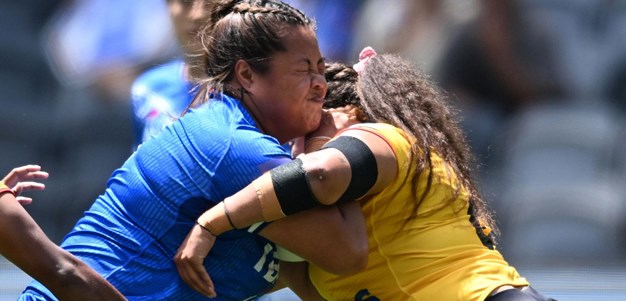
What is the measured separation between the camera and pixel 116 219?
2.58 meters

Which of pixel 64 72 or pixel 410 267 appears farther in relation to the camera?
pixel 64 72

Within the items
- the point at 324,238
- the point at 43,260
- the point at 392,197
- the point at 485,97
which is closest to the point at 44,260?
the point at 43,260

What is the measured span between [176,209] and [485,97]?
389 cm

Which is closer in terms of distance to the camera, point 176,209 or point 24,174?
point 176,209

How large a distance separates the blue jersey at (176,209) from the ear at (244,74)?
0.28 feet

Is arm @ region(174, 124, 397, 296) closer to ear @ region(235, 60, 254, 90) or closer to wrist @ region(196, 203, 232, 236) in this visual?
wrist @ region(196, 203, 232, 236)

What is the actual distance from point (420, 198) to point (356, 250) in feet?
1.02

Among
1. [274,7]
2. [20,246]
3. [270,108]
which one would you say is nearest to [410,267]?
[270,108]

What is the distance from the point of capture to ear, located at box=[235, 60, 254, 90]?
2.67 meters

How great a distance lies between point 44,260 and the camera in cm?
236

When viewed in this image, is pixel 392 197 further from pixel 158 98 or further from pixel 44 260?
pixel 158 98

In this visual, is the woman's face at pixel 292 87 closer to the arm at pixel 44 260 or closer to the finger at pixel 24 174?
the arm at pixel 44 260

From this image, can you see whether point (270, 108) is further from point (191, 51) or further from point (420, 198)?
point (191, 51)

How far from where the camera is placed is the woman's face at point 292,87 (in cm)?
267
